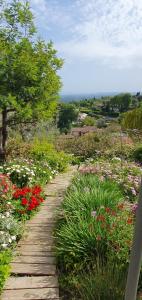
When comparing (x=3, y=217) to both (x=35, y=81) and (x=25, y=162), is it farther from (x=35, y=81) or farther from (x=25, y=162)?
(x=35, y=81)

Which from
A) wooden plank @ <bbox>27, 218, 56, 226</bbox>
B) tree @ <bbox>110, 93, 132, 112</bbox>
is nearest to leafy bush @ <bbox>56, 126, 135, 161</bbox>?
wooden plank @ <bbox>27, 218, 56, 226</bbox>

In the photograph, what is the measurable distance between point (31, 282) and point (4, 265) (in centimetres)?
37

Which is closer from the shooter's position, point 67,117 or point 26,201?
point 26,201

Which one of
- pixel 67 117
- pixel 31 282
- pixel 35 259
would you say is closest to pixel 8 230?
pixel 35 259

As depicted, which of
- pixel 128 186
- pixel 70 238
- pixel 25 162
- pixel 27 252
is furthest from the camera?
pixel 25 162

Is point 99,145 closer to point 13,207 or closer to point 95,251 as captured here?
point 13,207

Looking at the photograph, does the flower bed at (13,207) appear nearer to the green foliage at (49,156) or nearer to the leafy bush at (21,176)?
the leafy bush at (21,176)

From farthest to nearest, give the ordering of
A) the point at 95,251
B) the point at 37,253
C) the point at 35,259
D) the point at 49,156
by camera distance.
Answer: the point at 49,156
the point at 37,253
the point at 35,259
the point at 95,251

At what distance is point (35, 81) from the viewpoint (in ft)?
32.2

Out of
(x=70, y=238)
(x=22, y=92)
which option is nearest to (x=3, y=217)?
(x=70, y=238)

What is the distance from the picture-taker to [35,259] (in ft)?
14.9

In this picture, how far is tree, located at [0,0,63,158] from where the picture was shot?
30.8 feet

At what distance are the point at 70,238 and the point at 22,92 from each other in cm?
606

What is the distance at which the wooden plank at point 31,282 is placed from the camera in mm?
3938
